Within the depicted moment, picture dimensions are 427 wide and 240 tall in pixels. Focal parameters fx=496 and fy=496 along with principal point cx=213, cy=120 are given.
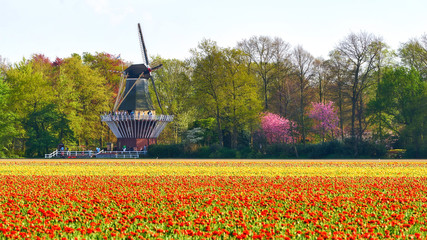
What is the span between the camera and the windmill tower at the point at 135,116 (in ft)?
221

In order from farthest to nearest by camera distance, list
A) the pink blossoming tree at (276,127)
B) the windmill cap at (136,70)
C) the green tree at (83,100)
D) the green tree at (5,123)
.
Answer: the green tree at (83,100)
the windmill cap at (136,70)
the pink blossoming tree at (276,127)
the green tree at (5,123)

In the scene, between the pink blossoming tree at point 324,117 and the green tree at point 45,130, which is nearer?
the green tree at point 45,130

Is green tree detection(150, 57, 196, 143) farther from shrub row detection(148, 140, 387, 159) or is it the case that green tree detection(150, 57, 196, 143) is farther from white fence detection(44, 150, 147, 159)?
shrub row detection(148, 140, 387, 159)

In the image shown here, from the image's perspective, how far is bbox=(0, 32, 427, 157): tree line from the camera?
56344 mm

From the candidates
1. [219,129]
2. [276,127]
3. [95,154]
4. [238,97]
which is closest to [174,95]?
[238,97]

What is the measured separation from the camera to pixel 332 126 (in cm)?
6950

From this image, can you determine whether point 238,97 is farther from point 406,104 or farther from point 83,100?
point 83,100

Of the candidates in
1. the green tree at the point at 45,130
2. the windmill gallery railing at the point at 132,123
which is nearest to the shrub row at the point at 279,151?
the windmill gallery railing at the point at 132,123

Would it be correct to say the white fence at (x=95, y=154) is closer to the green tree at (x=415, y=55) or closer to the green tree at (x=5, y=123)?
the green tree at (x=5, y=123)

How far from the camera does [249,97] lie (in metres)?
63.3

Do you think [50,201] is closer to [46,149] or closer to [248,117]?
[248,117]

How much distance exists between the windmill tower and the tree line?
4.62 meters

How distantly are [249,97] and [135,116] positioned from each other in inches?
630

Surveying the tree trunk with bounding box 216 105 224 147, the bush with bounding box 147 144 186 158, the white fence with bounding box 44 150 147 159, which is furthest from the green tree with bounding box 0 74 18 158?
the tree trunk with bounding box 216 105 224 147
